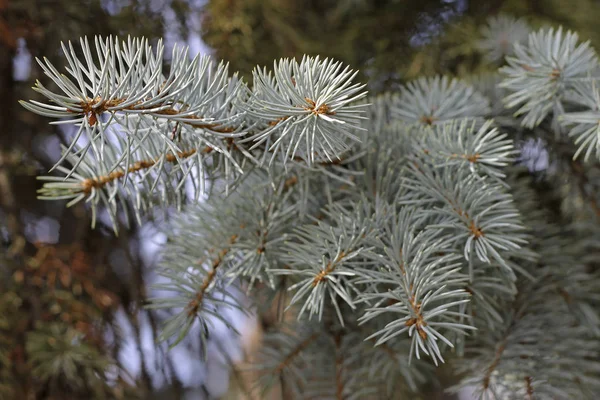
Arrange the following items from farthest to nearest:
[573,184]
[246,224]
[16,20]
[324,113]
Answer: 1. [16,20]
2. [573,184]
3. [246,224]
4. [324,113]

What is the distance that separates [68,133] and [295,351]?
0.38 meters

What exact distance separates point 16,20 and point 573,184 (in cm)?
59

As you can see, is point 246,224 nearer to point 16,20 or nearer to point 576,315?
point 576,315

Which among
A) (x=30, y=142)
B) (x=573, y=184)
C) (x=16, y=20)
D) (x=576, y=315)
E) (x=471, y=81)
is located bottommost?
(x=576, y=315)

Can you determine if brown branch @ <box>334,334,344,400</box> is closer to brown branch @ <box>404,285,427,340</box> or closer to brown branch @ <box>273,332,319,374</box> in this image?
brown branch @ <box>273,332,319,374</box>

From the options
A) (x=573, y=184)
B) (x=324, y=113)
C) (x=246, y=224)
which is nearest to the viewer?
(x=324, y=113)

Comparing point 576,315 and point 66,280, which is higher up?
point 66,280

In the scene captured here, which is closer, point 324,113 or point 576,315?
point 324,113

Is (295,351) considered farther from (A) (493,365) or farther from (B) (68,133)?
(B) (68,133)

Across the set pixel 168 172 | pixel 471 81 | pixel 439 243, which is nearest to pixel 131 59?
pixel 168 172

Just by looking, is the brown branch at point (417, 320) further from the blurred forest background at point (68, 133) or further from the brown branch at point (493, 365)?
the blurred forest background at point (68, 133)

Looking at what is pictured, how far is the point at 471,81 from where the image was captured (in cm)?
53

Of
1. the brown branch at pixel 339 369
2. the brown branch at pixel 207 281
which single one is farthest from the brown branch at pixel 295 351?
the brown branch at pixel 207 281

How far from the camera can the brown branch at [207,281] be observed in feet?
1.21
